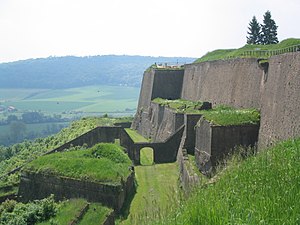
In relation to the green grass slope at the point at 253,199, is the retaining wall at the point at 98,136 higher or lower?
lower

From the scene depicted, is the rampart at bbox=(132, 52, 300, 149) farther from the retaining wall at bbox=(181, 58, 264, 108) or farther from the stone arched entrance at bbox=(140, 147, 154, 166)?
the stone arched entrance at bbox=(140, 147, 154, 166)

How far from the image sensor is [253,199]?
20.1 feet

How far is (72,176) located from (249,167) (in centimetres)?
1339

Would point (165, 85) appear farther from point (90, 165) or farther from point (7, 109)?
point (7, 109)

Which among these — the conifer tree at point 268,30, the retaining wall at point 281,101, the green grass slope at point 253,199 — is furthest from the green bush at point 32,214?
the conifer tree at point 268,30

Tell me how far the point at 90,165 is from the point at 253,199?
50.4 feet

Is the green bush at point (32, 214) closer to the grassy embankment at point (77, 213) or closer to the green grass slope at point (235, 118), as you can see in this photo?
the grassy embankment at point (77, 213)

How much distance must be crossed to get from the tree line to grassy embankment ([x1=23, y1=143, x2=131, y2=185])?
26.1 metres

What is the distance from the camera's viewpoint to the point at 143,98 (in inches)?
1981

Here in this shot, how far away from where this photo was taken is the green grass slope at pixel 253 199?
538 centimetres

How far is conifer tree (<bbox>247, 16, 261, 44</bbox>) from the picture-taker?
46.3m

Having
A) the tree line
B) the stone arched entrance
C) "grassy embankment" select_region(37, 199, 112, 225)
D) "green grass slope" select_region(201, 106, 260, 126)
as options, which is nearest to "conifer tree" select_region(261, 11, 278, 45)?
the tree line

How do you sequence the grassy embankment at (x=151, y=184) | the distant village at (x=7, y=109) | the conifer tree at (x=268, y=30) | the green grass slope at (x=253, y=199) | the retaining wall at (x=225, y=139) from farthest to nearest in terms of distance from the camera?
1. the distant village at (x=7, y=109)
2. the conifer tree at (x=268, y=30)
3. the retaining wall at (x=225, y=139)
4. the grassy embankment at (x=151, y=184)
5. the green grass slope at (x=253, y=199)

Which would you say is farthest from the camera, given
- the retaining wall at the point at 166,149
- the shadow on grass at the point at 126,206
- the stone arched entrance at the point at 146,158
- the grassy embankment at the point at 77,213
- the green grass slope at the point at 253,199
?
the stone arched entrance at the point at 146,158
